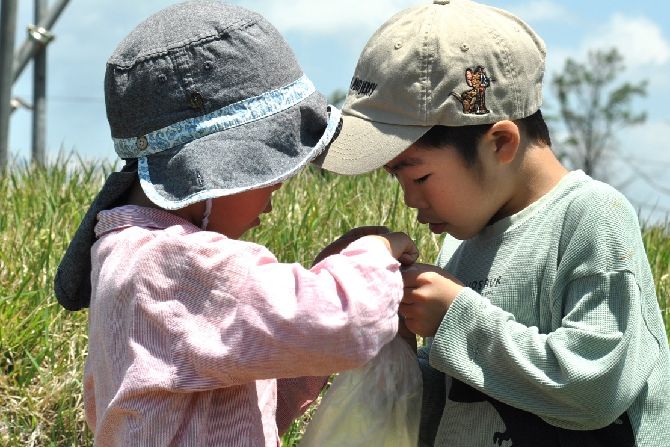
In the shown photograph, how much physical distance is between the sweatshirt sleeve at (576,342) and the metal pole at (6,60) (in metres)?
5.27

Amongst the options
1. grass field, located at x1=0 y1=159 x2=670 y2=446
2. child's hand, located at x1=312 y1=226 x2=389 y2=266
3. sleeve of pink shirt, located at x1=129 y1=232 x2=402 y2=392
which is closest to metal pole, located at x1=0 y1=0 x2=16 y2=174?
grass field, located at x1=0 y1=159 x2=670 y2=446

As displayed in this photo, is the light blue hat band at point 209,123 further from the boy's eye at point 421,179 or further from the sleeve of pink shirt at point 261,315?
the boy's eye at point 421,179

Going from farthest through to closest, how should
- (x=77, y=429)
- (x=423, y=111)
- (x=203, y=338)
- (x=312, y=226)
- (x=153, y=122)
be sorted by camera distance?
(x=312, y=226)
(x=77, y=429)
(x=423, y=111)
(x=153, y=122)
(x=203, y=338)

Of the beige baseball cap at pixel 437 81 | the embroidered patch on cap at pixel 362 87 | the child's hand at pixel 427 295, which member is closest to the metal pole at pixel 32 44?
the embroidered patch on cap at pixel 362 87

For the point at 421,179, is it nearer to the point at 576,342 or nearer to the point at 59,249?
the point at 576,342

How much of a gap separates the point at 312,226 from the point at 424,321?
78.0 inches

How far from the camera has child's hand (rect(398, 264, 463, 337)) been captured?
234 cm

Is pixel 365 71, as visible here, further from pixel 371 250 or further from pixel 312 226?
pixel 312 226

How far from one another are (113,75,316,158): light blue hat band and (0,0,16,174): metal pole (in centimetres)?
501

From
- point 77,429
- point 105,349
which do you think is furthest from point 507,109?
point 77,429

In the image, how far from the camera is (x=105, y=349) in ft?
7.16

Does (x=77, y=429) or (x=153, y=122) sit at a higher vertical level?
(x=153, y=122)

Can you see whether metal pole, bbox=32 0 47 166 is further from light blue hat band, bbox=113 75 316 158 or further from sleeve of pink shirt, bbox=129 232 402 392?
sleeve of pink shirt, bbox=129 232 402 392

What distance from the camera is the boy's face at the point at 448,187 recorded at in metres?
2.48
